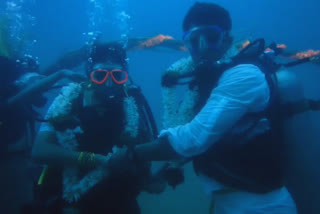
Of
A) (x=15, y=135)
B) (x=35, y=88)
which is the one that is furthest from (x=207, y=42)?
(x=15, y=135)

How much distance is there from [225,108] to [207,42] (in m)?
0.84

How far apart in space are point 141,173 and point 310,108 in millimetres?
1971

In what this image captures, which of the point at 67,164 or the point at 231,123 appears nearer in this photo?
the point at 231,123

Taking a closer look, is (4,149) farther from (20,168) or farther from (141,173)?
(141,173)

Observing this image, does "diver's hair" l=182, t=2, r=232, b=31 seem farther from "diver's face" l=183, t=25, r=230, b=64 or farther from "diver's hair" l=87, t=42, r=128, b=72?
"diver's hair" l=87, t=42, r=128, b=72

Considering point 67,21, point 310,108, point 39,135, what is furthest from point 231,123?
point 67,21

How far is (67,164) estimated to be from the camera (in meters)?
3.05

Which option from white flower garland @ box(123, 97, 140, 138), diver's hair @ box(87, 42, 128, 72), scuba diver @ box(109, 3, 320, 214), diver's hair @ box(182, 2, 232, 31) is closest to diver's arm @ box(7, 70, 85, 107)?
diver's hair @ box(87, 42, 128, 72)

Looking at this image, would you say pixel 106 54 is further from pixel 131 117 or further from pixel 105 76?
pixel 131 117

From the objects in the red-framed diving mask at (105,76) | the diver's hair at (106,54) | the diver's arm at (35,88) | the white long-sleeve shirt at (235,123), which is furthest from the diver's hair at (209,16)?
the diver's arm at (35,88)

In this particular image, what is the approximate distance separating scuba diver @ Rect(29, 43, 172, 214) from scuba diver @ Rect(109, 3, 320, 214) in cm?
75

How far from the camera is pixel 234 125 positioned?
7.92 ft

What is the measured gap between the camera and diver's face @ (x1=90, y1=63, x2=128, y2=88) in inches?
134

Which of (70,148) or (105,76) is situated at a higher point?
(105,76)
